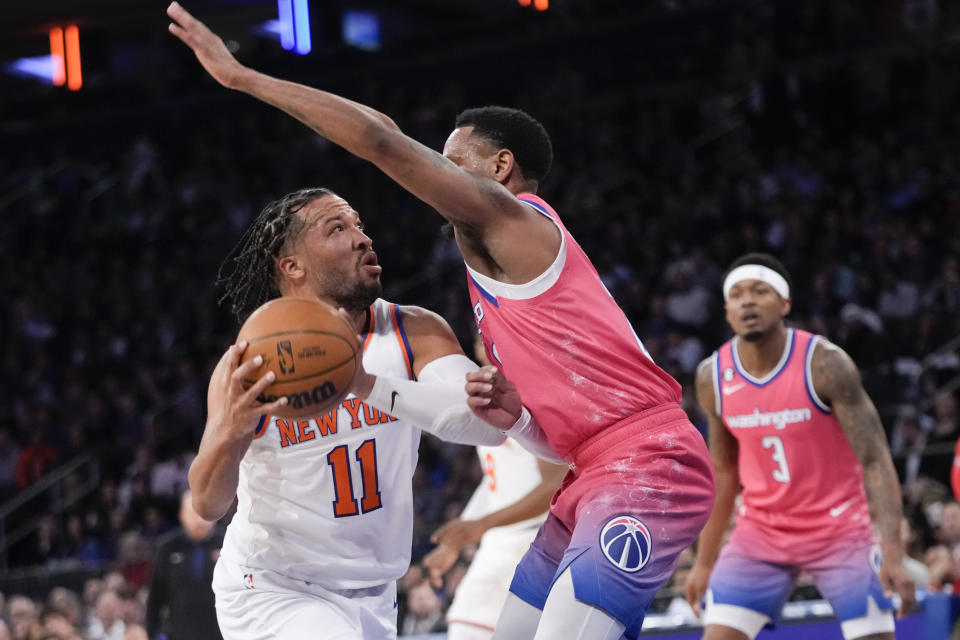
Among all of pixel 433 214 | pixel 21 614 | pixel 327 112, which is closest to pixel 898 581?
pixel 327 112

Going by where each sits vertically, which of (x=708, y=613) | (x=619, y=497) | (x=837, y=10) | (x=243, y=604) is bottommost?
(x=708, y=613)

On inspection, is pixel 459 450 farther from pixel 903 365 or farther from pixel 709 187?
pixel 709 187

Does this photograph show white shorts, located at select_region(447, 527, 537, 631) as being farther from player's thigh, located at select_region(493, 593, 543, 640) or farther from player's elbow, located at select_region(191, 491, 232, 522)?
player's elbow, located at select_region(191, 491, 232, 522)

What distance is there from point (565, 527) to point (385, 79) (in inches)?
620

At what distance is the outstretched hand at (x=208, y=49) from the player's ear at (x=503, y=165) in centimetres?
89

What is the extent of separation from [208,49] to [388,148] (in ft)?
1.99

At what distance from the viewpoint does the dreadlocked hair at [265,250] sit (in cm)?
406

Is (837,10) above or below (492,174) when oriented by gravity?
above

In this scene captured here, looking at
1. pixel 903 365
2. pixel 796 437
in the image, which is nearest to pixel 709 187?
pixel 903 365

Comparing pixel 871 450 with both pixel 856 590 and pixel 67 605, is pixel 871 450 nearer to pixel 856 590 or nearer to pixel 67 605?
pixel 856 590

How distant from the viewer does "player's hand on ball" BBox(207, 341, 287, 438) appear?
10.8 ft

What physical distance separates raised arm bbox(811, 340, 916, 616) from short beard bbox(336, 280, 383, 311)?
8.51ft

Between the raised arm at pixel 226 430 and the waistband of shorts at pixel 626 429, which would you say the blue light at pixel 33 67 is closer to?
the raised arm at pixel 226 430

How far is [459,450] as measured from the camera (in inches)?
426
